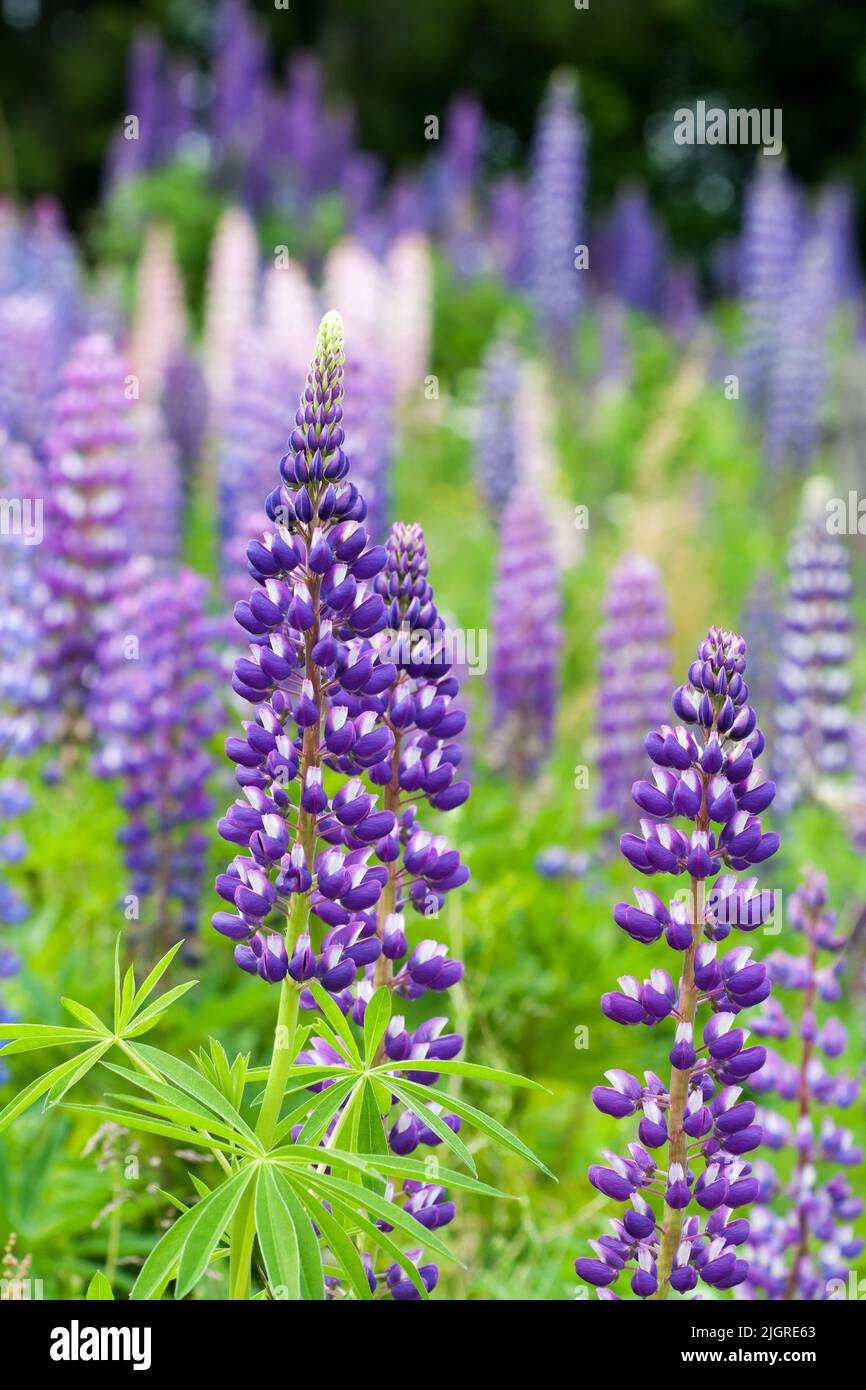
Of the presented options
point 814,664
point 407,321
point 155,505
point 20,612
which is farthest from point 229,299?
point 20,612

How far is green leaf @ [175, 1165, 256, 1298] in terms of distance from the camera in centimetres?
125

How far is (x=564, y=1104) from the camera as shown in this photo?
3.36 metres

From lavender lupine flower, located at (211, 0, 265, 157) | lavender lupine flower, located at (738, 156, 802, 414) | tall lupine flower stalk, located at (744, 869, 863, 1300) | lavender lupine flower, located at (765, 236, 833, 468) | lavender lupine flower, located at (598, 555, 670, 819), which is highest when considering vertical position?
lavender lupine flower, located at (211, 0, 265, 157)

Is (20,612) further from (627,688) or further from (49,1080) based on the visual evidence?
(49,1080)

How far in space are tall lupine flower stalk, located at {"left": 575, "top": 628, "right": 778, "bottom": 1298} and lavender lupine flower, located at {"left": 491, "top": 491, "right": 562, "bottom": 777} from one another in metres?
2.79

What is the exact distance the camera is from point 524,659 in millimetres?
4445

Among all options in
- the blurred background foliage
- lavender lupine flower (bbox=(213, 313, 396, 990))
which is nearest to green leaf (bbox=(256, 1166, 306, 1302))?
lavender lupine flower (bbox=(213, 313, 396, 990))

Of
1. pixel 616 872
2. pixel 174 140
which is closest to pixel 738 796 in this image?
pixel 616 872

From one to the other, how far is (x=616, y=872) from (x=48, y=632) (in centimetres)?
153

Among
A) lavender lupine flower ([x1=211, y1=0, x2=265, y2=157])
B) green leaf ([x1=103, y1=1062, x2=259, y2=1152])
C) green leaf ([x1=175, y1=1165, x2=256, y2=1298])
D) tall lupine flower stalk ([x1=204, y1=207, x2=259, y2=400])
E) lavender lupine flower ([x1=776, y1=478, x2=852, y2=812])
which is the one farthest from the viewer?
lavender lupine flower ([x1=211, y1=0, x2=265, y2=157])

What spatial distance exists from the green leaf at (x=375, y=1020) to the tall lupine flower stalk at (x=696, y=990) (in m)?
0.22

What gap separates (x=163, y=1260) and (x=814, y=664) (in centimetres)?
350

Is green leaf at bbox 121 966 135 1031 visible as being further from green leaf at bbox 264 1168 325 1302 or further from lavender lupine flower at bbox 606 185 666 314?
lavender lupine flower at bbox 606 185 666 314

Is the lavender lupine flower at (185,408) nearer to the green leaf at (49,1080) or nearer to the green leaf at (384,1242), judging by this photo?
the green leaf at (49,1080)
